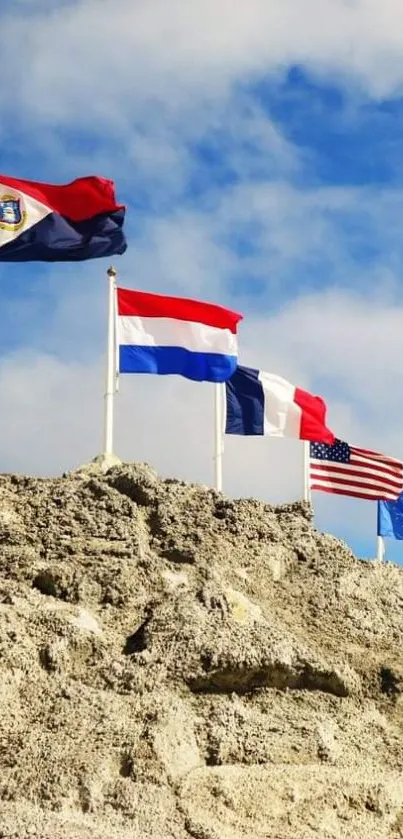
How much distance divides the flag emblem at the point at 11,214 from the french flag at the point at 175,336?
2.02 m

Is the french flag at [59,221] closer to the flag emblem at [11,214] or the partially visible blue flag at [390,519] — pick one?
the flag emblem at [11,214]

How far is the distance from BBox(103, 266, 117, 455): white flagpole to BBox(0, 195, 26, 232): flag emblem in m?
1.37

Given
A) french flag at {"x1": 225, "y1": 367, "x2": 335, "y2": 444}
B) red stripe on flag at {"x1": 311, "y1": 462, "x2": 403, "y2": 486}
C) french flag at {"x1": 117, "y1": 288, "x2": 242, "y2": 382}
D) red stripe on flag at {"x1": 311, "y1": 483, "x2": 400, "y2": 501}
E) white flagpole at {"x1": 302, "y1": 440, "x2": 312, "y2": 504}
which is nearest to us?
french flag at {"x1": 117, "y1": 288, "x2": 242, "y2": 382}

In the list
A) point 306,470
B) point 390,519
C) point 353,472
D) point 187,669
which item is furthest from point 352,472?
point 187,669

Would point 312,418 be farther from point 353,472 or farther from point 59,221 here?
point 59,221

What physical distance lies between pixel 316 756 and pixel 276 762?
0.87ft

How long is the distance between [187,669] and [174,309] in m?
9.56

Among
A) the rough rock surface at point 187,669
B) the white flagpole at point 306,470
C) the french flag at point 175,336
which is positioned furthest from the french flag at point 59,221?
the white flagpole at point 306,470

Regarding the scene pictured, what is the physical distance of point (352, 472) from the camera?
2186cm

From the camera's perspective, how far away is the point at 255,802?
581 cm

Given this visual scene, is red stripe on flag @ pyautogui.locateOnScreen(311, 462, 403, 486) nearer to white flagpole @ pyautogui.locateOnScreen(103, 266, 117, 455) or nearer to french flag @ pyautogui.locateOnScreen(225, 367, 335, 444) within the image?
french flag @ pyautogui.locateOnScreen(225, 367, 335, 444)

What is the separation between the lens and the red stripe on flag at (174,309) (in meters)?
15.0

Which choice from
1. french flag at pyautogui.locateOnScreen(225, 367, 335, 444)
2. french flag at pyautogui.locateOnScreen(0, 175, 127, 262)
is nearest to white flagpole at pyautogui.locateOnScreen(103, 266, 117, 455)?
french flag at pyautogui.locateOnScreen(0, 175, 127, 262)

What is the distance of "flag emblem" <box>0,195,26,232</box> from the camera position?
44.3 feet
